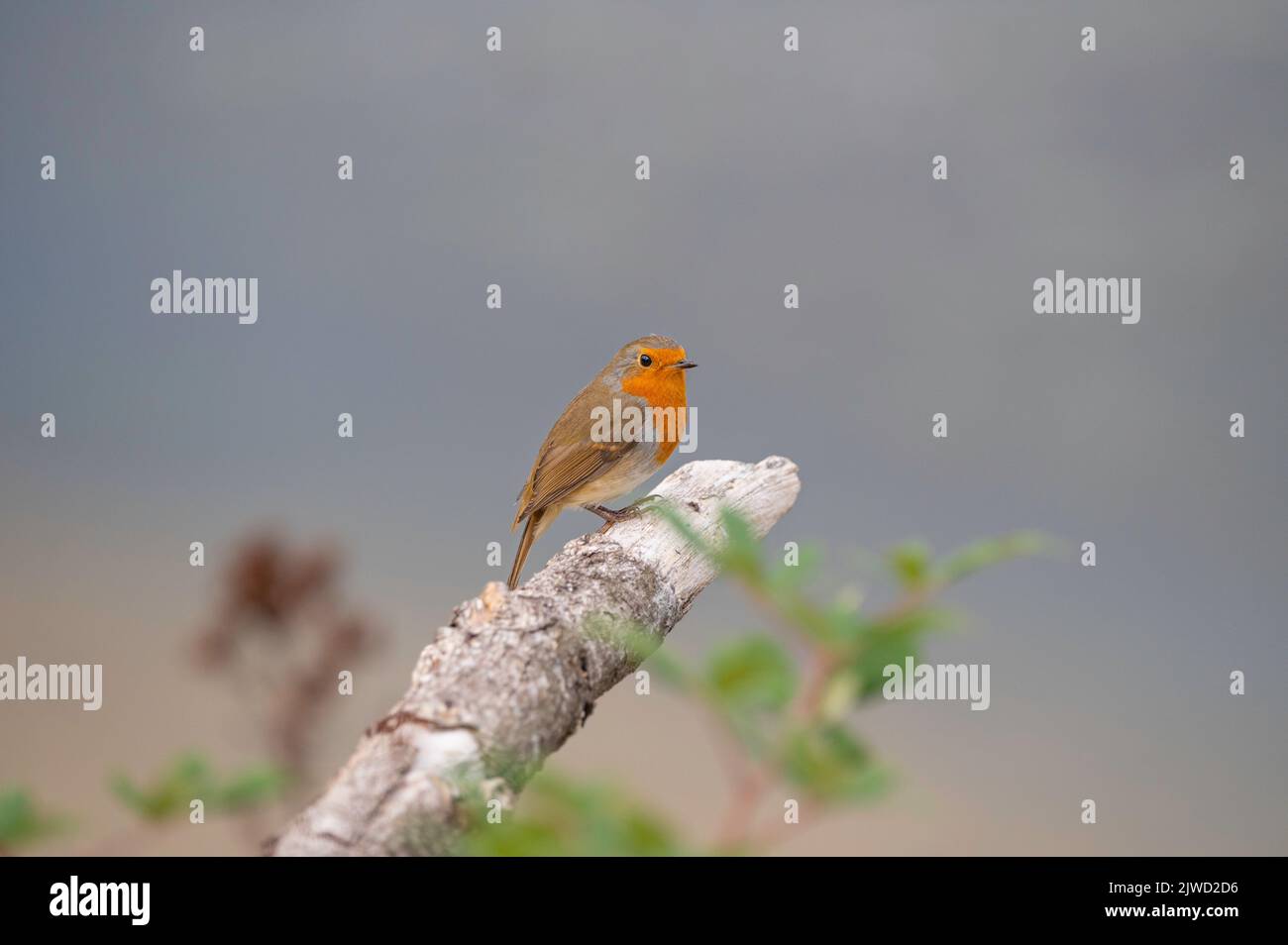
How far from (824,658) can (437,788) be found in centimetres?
154

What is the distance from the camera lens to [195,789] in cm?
114

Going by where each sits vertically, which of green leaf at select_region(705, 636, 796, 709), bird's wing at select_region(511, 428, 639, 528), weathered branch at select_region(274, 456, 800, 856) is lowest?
weathered branch at select_region(274, 456, 800, 856)

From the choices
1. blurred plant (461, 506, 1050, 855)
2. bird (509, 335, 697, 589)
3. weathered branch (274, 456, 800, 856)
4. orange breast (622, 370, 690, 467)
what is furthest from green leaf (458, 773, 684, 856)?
orange breast (622, 370, 690, 467)

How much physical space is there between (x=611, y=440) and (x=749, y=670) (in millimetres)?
4108

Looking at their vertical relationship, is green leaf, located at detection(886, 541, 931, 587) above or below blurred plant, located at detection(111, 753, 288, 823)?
above

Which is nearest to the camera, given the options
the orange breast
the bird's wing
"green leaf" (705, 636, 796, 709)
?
"green leaf" (705, 636, 796, 709)

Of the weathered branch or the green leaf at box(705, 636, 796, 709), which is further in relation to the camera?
the weathered branch

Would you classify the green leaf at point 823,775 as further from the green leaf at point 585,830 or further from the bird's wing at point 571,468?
the bird's wing at point 571,468

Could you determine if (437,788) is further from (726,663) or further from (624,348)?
(624,348)

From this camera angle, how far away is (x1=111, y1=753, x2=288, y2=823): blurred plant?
1.14 m

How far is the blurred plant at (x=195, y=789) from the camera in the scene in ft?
3.74

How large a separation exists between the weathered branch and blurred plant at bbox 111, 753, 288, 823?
2.46ft

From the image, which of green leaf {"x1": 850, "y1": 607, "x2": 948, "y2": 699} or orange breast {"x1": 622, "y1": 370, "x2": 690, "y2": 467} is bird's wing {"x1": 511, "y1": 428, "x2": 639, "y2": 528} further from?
green leaf {"x1": 850, "y1": 607, "x2": 948, "y2": 699}
